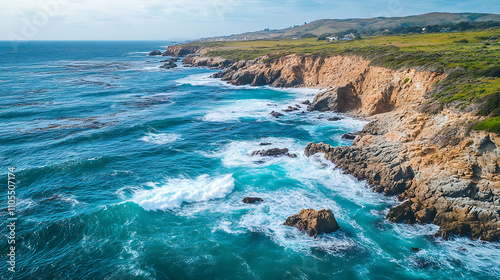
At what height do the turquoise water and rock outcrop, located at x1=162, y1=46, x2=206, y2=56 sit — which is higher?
rock outcrop, located at x1=162, y1=46, x2=206, y2=56

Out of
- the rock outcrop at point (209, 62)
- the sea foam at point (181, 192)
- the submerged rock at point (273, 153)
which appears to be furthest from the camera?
the rock outcrop at point (209, 62)

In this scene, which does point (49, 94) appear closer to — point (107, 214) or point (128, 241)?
point (107, 214)

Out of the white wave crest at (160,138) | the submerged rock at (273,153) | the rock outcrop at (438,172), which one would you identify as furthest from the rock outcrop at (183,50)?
the rock outcrop at (438,172)

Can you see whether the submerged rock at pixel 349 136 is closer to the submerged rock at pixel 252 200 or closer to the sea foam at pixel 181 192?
the sea foam at pixel 181 192

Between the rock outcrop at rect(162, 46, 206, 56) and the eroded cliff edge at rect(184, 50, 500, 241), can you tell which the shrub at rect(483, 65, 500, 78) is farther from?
the rock outcrop at rect(162, 46, 206, 56)

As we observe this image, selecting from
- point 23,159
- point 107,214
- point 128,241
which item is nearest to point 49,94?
point 23,159

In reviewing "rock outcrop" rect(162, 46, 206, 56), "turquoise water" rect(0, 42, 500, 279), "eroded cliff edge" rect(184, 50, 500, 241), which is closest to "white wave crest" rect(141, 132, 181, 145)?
"turquoise water" rect(0, 42, 500, 279)

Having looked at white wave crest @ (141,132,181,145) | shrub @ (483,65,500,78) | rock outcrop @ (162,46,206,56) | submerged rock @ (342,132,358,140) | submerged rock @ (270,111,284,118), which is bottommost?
white wave crest @ (141,132,181,145)

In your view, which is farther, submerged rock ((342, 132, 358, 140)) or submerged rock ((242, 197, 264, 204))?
submerged rock ((342, 132, 358, 140))
